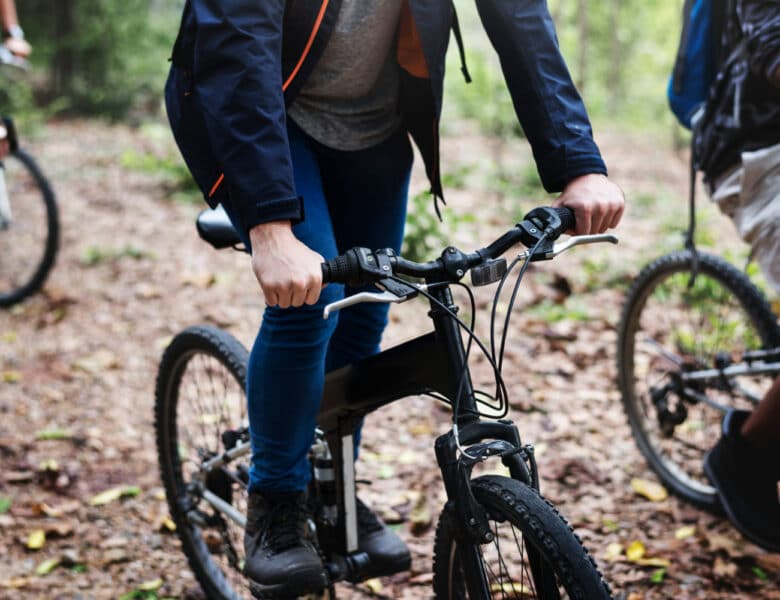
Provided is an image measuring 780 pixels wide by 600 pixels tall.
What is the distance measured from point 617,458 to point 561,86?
2.18m

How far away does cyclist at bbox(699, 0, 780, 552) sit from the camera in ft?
8.57

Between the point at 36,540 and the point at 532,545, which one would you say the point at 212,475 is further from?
the point at 532,545

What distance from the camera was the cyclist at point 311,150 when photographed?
1.66 meters

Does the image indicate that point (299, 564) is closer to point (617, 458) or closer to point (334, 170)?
point (334, 170)

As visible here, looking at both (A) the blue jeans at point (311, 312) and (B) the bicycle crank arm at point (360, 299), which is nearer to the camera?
(B) the bicycle crank arm at point (360, 299)

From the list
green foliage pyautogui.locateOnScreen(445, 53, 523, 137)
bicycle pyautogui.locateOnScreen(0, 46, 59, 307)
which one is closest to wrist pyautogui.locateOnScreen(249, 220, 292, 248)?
bicycle pyautogui.locateOnScreen(0, 46, 59, 307)

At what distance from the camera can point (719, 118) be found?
280cm

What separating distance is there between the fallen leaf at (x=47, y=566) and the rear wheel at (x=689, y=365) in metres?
2.27

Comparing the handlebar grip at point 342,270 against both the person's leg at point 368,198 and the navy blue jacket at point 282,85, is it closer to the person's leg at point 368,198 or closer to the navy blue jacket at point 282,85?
the navy blue jacket at point 282,85

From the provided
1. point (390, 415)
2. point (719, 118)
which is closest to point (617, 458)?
point (390, 415)

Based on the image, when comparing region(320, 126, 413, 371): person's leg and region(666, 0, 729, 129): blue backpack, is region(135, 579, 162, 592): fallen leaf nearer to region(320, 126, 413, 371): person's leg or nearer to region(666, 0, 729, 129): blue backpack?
region(320, 126, 413, 371): person's leg

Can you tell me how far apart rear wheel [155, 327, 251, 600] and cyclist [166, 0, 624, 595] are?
0.41 meters

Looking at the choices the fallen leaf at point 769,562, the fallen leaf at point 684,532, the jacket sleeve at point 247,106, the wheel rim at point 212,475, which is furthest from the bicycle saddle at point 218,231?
the fallen leaf at point 769,562

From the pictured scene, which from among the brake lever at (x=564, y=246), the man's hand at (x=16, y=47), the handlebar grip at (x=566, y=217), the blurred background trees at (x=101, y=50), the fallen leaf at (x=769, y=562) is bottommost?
the fallen leaf at (x=769, y=562)
